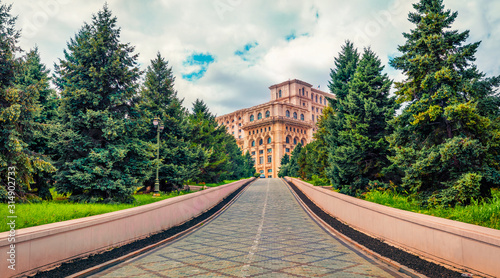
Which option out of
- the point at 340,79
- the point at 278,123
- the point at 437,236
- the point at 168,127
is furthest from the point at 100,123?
the point at 278,123

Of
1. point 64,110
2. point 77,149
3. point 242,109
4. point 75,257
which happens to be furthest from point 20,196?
point 242,109

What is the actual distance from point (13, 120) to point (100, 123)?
11.4ft

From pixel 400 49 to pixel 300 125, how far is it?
97.5 metres

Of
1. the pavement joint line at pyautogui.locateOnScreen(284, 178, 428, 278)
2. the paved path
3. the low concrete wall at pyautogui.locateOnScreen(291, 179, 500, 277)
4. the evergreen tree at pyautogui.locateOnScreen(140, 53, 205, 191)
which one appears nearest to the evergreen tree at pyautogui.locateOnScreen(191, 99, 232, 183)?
the evergreen tree at pyautogui.locateOnScreen(140, 53, 205, 191)

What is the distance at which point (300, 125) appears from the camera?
110 meters

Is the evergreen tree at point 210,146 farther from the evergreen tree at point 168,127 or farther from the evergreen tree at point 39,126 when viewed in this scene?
the evergreen tree at point 39,126

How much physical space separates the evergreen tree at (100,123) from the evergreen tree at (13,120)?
1723 millimetres

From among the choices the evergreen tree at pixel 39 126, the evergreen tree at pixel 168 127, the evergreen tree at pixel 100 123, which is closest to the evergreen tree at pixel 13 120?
the evergreen tree at pixel 39 126

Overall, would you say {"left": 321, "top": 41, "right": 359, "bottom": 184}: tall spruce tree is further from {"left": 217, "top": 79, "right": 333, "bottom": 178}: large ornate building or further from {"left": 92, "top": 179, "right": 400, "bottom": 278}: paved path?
{"left": 217, "top": 79, "right": 333, "bottom": 178}: large ornate building

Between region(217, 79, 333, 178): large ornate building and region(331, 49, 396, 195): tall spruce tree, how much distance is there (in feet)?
275

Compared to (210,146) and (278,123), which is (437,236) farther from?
(278,123)

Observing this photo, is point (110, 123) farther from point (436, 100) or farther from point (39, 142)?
point (436, 100)

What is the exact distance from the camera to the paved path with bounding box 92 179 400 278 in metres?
5.89

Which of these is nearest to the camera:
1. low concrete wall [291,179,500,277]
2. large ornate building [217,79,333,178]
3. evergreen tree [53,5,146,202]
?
low concrete wall [291,179,500,277]
